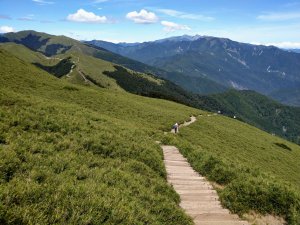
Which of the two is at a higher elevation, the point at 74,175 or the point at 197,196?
the point at 74,175

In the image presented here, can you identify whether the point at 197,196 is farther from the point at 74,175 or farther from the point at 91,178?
the point at 74,175

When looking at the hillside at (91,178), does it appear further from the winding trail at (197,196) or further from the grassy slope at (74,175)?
the winding trail at (197,196)

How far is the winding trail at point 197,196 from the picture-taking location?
13.9 metres

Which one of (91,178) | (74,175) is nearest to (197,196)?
(91,178)

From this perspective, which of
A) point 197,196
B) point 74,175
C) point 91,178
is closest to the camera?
point 74,175

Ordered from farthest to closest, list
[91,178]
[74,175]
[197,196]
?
1. [197,196]
2. [91,178]
3. [74,175]

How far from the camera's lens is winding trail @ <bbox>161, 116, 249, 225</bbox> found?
13.9 metres

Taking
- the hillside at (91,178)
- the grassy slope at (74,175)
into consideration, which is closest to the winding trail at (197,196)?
the hillside at (91,178)

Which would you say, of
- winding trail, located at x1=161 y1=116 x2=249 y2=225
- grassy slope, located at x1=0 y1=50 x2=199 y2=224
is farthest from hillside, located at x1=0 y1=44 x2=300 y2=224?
winding trail, located at x1=161 y1=116 x2=249 y2=225

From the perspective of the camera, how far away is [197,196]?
16031 millimetres

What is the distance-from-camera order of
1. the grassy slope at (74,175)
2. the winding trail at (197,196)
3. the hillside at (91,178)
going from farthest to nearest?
the winding trail at (197,196) → the hillside at (91,178) → the grassy slope at (74,175)

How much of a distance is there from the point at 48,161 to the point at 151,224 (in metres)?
5.30

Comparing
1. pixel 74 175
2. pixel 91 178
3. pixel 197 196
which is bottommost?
pixel 197 196

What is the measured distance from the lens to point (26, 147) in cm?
1467
